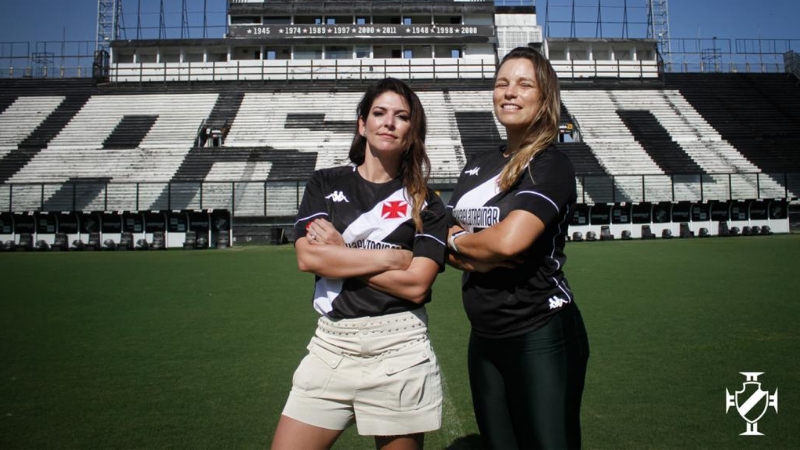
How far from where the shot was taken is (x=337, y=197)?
2.40 metres

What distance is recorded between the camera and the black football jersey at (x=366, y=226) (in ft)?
7.41

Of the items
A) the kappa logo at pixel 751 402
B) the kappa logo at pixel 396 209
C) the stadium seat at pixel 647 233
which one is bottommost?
the kappa logo at pixel 751 402

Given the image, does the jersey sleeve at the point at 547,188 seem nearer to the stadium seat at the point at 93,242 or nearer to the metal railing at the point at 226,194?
the metal railing at the point at 226,194

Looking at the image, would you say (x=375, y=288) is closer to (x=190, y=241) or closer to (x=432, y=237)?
(x=432, y=237)

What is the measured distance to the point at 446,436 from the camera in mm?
3582

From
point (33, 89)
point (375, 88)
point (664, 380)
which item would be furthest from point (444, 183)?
point (33, 89)

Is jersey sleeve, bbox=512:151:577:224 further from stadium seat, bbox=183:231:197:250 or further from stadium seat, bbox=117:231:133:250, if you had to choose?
stadium seat, bbox=117:231:133:250

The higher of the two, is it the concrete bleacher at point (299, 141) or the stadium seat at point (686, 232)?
the concrete bleacher at point (299, 141)

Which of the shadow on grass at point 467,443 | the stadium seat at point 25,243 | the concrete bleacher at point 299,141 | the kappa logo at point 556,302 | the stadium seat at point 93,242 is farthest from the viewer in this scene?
the concrete bleacher at point 299,141

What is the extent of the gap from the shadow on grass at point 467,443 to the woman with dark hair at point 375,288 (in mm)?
1318

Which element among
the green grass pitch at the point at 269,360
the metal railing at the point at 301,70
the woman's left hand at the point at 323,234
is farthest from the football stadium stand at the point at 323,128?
the woman's left hand at the point at 323,234

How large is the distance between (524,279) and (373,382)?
739mm

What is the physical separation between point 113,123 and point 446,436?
35648 millimetres

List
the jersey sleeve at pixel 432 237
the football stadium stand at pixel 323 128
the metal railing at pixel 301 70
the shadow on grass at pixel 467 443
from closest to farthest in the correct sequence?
the jersey sleeve at pixel 432 237
the shadow on grass at pixel 467 443
the football stadium stand at pixel 323 128
the metal railing at pixel 301 70
